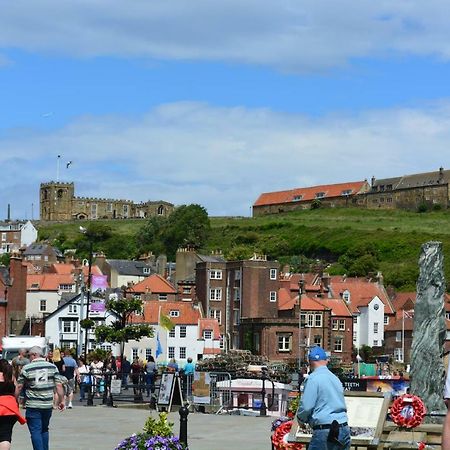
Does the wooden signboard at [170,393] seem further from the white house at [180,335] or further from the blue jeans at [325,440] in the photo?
the white house at [180,335]

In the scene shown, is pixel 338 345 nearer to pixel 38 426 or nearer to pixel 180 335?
pixel 180 335

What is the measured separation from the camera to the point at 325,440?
11320 millimetres

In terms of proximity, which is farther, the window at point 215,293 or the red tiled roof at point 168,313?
the window at point 215,293

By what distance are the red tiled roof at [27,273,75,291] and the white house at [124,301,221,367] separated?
13.6 metres

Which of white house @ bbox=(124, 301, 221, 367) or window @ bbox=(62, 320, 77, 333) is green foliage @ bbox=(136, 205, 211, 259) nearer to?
white house @ bbox=(124, 301, 221, 367)

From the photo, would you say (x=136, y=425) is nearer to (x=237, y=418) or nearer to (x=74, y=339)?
(x=237, y=418)

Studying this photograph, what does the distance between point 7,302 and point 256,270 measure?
940 inches

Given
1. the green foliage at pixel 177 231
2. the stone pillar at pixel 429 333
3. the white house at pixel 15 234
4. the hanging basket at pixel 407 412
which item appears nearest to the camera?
the hanging basket at pixel 407 412

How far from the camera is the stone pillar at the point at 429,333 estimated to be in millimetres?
21281

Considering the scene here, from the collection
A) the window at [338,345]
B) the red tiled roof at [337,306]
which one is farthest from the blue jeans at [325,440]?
the window at [338,345]

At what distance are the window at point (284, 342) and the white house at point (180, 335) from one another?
4812mm

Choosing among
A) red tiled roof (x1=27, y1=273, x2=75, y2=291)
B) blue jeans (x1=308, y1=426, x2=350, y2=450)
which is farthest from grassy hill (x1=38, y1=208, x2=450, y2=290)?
blue jeans (x1=308, y1=426, x2=350, y2=450)

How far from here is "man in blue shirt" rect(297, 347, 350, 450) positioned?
11305 millimetres

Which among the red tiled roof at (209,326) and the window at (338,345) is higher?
the red tiled roof at (209,326)
